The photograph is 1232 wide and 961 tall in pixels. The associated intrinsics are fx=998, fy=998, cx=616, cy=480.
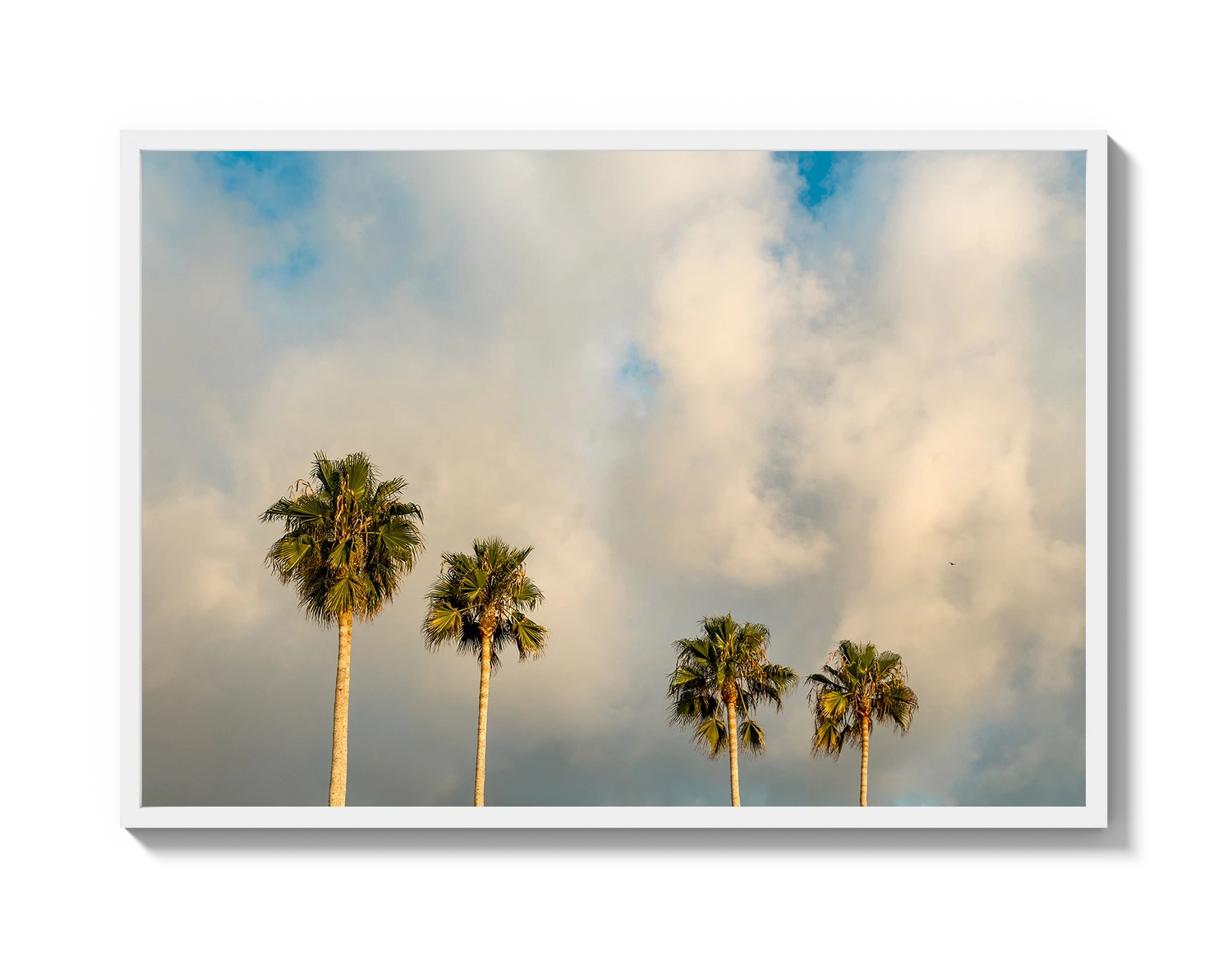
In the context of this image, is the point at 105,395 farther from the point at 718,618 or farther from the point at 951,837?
the point at 718,618

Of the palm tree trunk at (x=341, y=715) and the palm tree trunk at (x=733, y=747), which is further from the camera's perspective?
the palm tree trunk at (x=733, y=747)

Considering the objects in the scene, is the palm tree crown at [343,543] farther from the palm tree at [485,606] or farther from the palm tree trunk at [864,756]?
the palm tree trunk at [864,756]

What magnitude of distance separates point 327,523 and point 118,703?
1252 centimetres

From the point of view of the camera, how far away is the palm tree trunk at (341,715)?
20.8m

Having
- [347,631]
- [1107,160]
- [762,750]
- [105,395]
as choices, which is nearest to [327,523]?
[347,631]

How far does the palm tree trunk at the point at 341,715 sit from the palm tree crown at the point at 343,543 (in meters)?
0.37

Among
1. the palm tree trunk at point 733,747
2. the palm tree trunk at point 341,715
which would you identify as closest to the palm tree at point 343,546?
the palm tree trunk at point 341,715

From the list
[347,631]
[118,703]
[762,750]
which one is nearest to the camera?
[118,703]

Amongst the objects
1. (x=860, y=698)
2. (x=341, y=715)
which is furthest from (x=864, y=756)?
(x=341, y=715)

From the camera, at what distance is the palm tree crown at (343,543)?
2181 cm

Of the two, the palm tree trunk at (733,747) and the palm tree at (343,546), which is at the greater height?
the palm tree at (343,546)

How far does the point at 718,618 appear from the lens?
A: 3019cm

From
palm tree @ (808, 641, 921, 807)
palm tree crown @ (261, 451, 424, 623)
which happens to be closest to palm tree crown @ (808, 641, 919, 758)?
palm tree @ (808, 641, 921, 807)
